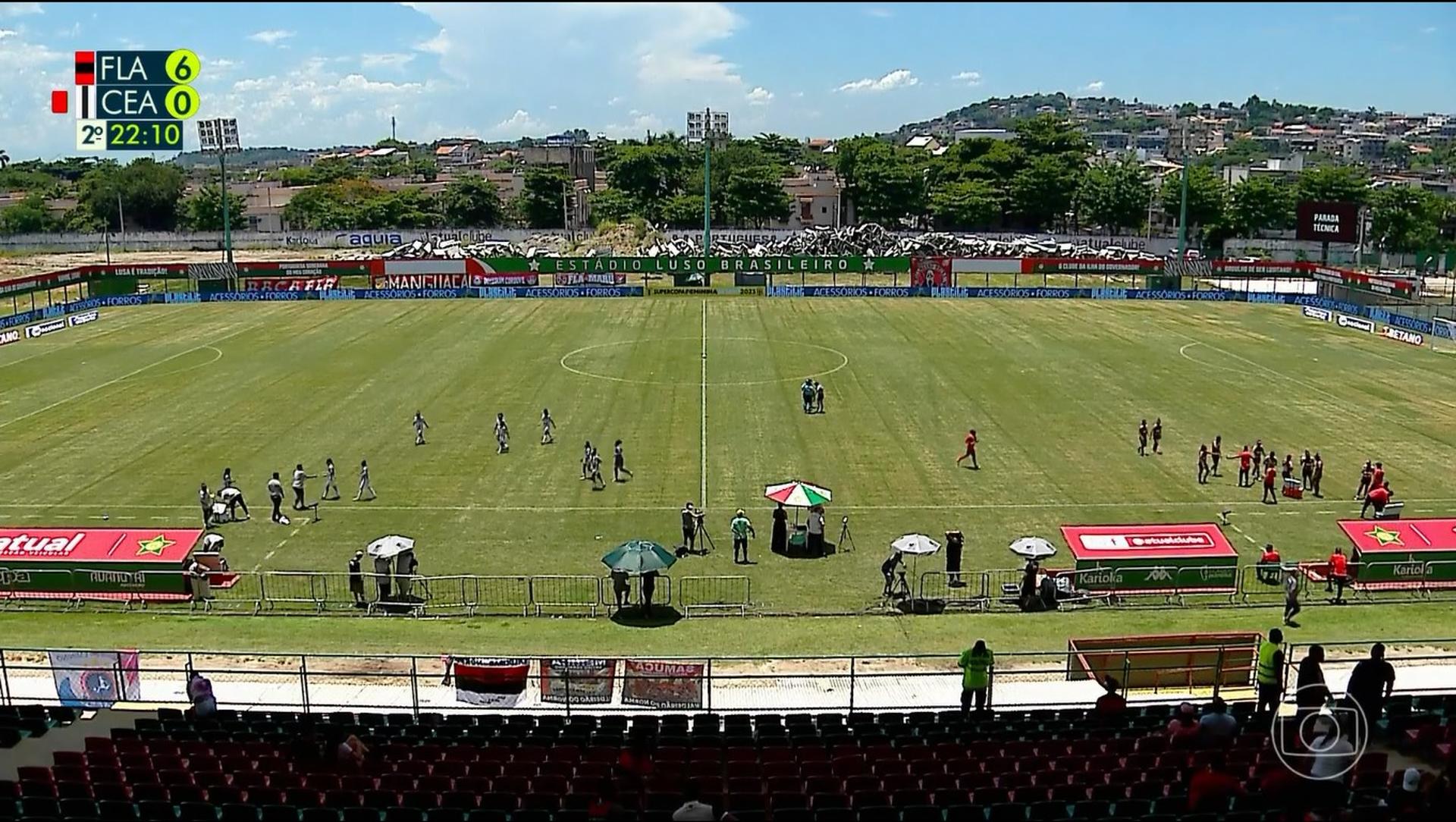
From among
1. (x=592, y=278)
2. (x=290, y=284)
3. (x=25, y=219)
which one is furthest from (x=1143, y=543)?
(x=25, y=219)

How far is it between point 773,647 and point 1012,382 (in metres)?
30.8

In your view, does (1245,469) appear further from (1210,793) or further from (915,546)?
(1210,793)

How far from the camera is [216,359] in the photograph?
56.1 metres

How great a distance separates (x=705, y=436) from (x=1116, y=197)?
372 ft

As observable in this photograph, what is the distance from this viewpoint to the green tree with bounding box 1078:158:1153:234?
138 meters

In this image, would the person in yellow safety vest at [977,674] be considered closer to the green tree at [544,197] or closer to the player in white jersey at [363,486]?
the player in white jersey at [363,486]

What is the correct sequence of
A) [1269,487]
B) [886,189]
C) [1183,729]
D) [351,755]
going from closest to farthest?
[351,755], [1183,729], [1269,487], [886,189]

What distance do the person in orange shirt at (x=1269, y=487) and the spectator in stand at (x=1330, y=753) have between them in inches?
852

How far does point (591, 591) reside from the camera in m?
25.2

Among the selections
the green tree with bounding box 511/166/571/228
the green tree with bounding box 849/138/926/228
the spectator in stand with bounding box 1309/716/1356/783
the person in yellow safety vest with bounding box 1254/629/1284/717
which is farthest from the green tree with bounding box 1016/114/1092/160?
the spectator in stand with bounding box 1309/716/1356/783

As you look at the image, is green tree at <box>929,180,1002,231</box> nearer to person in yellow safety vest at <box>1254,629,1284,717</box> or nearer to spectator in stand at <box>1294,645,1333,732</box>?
person in yellow safety vest at <box>1254,629,1284,717</box>

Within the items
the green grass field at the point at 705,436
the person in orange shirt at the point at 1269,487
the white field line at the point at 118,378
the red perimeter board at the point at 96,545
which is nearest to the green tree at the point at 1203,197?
the green grass field at the point at 705,436
